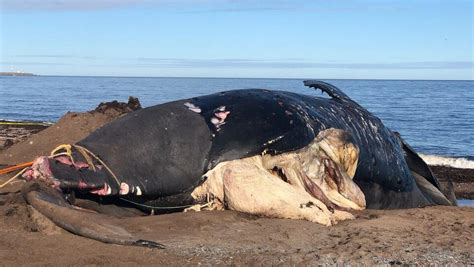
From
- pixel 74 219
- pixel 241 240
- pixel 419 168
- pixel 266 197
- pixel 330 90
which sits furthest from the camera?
pixel 419 168

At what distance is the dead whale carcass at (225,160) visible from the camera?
21.0ft

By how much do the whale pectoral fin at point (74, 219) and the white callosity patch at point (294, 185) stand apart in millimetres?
1459

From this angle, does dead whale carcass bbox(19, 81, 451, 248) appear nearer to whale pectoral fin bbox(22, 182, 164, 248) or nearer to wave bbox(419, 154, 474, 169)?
whale pectoral fin bbox(22, 182, 164, 248)

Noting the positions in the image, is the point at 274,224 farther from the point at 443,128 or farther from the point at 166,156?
the point at 443,128

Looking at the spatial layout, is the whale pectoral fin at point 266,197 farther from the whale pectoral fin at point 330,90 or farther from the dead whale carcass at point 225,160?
the whale pectoral fin at point 330,90

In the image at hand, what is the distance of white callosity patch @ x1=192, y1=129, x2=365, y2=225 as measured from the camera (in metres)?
6.69

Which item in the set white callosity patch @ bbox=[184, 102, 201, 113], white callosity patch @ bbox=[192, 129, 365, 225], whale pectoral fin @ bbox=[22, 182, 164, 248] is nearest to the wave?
white callosity patch @ bbox=[192, 129, 365, 225]

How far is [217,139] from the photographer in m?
7.15

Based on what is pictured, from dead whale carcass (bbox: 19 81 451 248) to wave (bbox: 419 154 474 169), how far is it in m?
12.5

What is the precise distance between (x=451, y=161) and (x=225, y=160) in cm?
1524

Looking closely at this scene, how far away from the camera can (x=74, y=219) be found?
539cm

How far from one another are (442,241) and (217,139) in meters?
2.57

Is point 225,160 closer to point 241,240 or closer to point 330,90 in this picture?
point 241,240

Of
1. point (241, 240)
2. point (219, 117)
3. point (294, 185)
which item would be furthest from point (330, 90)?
point (241, 240)
